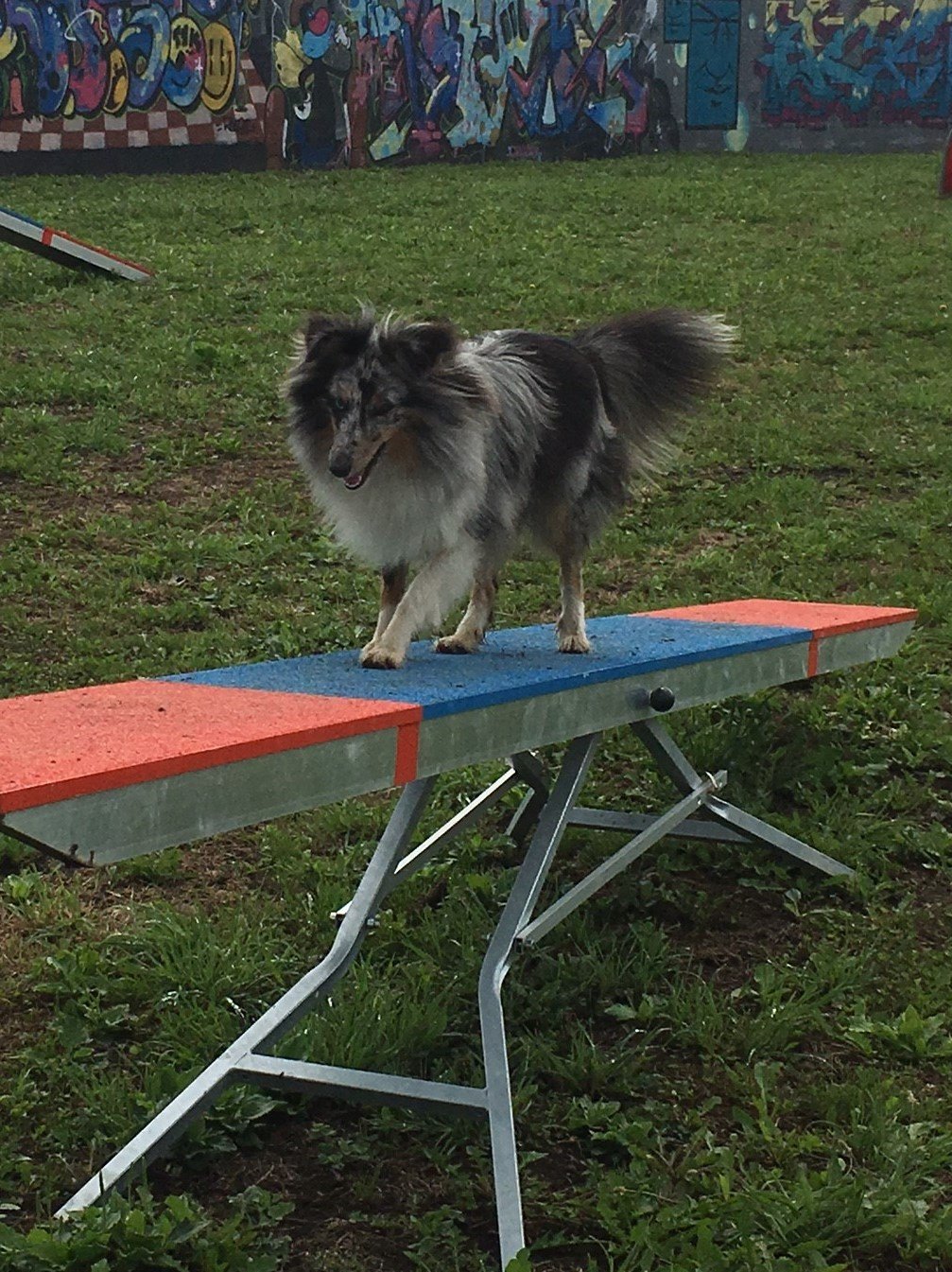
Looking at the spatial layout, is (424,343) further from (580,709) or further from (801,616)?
(801,616)

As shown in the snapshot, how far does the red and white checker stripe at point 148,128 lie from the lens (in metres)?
19.5

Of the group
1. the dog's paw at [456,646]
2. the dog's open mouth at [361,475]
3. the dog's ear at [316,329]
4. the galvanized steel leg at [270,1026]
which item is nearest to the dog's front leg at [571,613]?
the dog's paw at [456,646]

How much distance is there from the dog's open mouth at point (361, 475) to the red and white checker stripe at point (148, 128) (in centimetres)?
1714

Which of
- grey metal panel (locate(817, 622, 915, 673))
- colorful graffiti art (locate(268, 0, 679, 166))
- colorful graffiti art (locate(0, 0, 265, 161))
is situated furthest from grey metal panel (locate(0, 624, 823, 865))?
colorful graffiti art (locate(268, 0, 679, 166))

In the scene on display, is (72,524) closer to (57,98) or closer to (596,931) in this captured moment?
(596,931)

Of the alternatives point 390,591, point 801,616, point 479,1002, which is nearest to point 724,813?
point 801,616

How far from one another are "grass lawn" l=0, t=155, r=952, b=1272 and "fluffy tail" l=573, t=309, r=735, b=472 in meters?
1.20

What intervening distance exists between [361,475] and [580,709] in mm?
810

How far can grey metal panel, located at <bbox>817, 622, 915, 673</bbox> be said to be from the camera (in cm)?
520

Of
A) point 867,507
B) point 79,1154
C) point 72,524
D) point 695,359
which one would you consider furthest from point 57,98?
point 79,1154

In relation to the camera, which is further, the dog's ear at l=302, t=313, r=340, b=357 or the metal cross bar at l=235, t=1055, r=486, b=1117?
the dog's ear at l=302, t=313, r=340, b=357

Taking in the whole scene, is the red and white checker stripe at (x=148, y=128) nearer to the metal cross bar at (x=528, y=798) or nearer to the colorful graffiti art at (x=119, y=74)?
the colorful graffiti art at (x=119, y=74)

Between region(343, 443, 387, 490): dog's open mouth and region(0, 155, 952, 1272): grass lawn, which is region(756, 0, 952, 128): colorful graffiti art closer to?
region(0, 155, 952, 1272): grass lawn

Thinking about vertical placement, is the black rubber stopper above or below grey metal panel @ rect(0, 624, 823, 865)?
below
